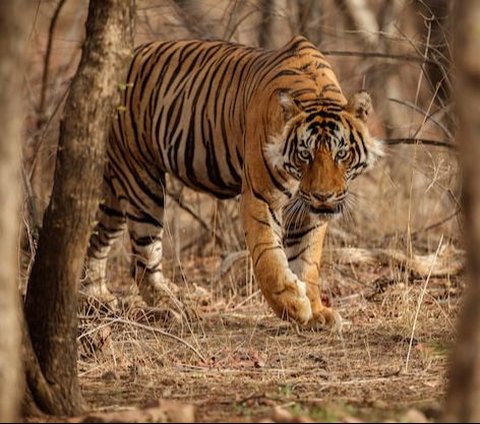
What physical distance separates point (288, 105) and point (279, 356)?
161cm

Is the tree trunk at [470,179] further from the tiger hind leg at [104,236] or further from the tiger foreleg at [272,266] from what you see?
the tiger hind leg at [104,236]

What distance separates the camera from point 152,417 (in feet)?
15.2

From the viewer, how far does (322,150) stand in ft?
25.8

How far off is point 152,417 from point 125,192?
4996mm

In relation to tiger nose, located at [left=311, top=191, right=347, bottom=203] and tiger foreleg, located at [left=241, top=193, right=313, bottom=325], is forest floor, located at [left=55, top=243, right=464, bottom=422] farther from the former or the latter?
tiger nose, located at [left=311, top=191, right=347, bottom=203]

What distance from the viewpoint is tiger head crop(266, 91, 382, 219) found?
7742 mm

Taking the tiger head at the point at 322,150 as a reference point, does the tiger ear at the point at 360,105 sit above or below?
above

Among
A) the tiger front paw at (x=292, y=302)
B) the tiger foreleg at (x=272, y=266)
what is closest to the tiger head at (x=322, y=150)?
the tiger foreleg at (x=272, y=266)

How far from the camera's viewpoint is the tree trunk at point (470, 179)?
3719 millimetres

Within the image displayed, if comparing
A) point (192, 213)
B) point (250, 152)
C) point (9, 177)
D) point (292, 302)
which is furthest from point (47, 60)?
point (9, 177)

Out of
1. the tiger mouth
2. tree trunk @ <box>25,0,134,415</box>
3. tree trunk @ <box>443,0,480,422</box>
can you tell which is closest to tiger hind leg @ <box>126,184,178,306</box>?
the tiger mouth

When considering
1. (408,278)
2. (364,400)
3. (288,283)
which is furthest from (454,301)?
(364,400)

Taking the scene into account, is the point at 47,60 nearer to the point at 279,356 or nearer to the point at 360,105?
the point at 360,105

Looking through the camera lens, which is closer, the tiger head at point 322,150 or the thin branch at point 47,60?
the tiger head at point 322,150
